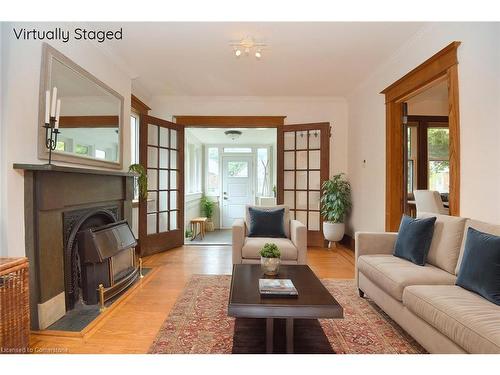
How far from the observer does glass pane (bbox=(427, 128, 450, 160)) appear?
5.30 meters

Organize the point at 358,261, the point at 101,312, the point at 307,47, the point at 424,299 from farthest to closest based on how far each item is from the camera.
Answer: the point at 307,47 < the point at 358,261 < the point at 101,312 < the point at 424,299

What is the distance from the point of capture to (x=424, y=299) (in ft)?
5.84

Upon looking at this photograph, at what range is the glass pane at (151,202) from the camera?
179 inches

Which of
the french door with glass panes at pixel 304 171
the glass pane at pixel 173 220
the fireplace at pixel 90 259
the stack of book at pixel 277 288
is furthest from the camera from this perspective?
the french door with glass panes at pixel 304 171

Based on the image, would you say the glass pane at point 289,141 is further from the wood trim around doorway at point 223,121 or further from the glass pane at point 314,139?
the wood trim around doorway at point 223,121

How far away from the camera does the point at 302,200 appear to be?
17.3 feet

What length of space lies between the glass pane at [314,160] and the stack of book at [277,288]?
3392 millimetres

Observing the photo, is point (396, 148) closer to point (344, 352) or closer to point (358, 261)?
point (358, 261)

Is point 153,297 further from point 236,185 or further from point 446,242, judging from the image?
point 236,185

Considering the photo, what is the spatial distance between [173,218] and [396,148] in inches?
140

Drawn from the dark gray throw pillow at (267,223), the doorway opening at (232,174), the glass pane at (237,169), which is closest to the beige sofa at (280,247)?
the dark gray throw pillow at (267,223)

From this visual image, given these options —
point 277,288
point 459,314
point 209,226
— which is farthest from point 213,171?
point 459,314

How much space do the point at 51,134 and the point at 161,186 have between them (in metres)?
2.67
